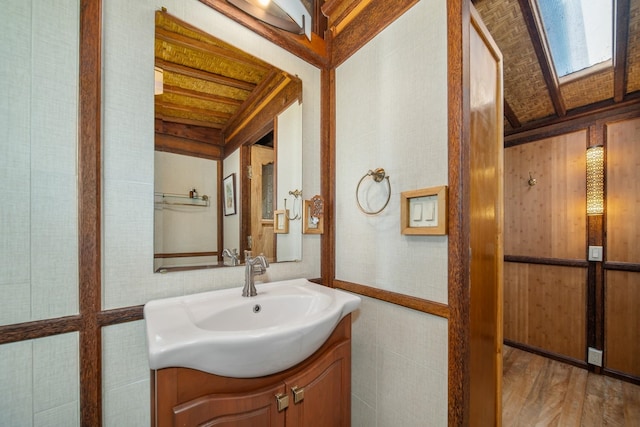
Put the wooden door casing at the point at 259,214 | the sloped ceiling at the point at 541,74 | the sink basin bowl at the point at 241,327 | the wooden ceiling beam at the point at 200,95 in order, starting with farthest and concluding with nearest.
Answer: the sloped ceiling at the point at 541,74 → the wooden door casing at the point at 259,214 → the wooden ceiling beam at the point at 200,95 → the sink basin bowl at the point at 241,327

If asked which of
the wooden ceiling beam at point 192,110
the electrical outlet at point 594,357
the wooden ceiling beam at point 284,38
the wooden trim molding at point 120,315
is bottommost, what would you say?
the electrical outlet at point 594,357

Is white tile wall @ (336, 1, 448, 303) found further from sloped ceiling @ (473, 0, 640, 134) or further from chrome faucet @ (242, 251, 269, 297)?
sloped ceiling @ (473, 0, 640, 134)

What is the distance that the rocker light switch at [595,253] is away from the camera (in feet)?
7.10

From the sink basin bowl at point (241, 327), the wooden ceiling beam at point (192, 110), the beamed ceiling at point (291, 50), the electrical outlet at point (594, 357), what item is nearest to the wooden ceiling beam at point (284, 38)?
the beamed ceiling at point (291, 50)

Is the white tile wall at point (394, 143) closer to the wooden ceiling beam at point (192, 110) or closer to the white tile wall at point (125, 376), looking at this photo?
the wooden ceiling beam at point (192, 110)

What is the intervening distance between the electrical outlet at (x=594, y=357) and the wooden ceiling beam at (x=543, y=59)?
2120 mm

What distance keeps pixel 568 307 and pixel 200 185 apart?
3238mm

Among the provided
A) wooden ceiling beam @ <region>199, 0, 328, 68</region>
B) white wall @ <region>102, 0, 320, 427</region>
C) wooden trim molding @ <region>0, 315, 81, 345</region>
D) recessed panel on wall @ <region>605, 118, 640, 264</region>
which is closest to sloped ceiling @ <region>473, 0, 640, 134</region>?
recessed panel on wall @ <region>605, 118, 640, 264</region>

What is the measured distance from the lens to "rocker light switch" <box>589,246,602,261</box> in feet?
7.10

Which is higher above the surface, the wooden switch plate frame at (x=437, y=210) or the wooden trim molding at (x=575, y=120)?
the wooden trim molding at (x=575, y=120)

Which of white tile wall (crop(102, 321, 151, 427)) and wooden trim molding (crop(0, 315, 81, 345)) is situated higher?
wooden trim molding (crop(0, 315, 81, 345))

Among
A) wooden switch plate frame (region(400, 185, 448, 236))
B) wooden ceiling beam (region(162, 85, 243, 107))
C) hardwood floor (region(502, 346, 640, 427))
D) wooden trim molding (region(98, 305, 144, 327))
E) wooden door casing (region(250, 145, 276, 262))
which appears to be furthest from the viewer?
hardwood floor (region(502, 346, 640, 427))

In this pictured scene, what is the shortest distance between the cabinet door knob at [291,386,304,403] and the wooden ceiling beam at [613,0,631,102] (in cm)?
231

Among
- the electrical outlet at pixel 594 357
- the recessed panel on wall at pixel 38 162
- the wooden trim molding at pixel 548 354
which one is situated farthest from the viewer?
the wooden trim molding at pixel 548 354
